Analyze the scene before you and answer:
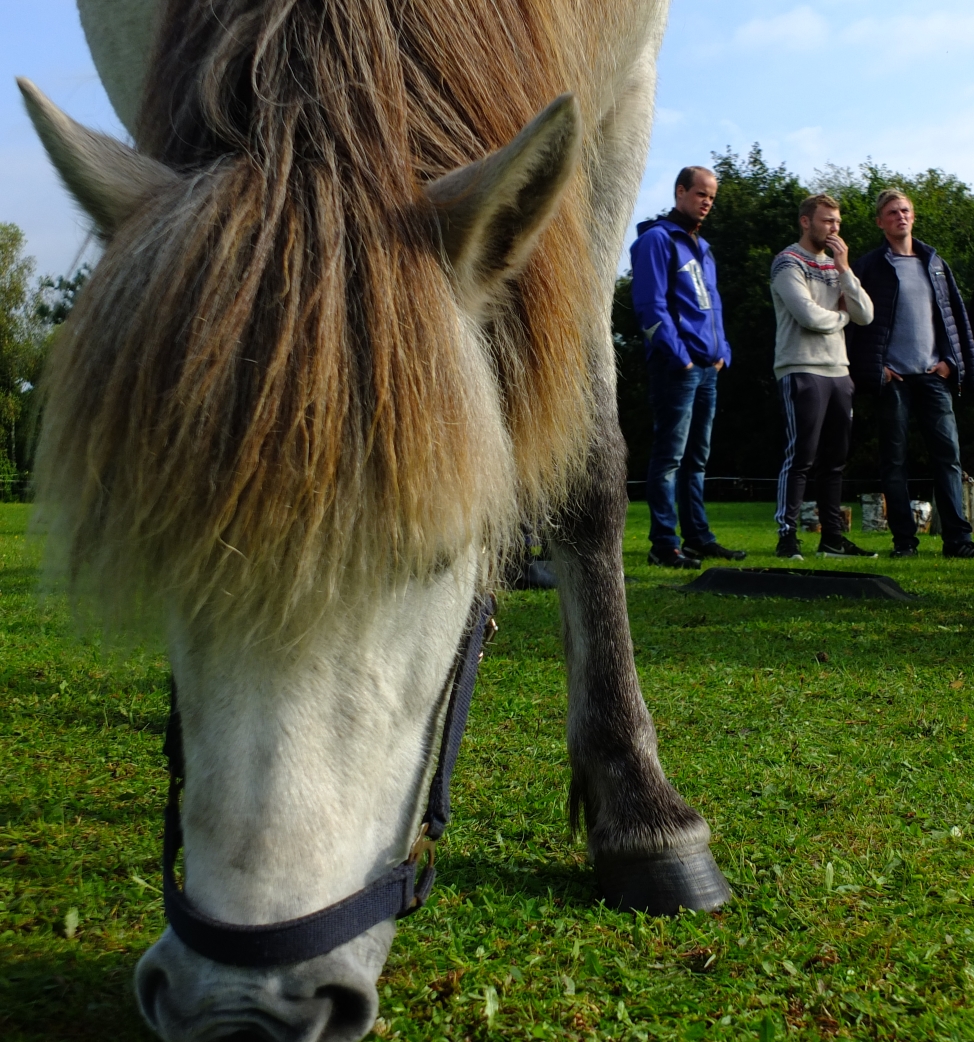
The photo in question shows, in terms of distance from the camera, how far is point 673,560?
7688 millimetres

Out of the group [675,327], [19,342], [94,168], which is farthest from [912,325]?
[94,168]

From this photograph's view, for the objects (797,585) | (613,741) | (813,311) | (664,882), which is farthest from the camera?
(813,311)

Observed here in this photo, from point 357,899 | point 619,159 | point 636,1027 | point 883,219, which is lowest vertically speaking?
point 636,1027

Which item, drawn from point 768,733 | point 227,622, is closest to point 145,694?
point 768,733

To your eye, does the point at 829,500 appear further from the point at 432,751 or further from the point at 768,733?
the point at 432,751

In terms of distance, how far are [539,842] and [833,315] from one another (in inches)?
267

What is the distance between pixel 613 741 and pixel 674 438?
17.6ft

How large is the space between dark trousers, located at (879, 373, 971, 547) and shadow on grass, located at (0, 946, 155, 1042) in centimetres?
797

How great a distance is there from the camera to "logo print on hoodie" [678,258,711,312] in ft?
24.7

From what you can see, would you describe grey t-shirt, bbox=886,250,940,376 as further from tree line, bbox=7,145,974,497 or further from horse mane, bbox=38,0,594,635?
tree line, bbox=7,145,974,497

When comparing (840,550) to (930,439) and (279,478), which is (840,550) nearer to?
(930,439)

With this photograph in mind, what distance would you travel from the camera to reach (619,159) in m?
2.97

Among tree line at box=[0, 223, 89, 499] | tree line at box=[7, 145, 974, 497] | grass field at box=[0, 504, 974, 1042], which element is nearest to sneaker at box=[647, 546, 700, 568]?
grass field at box=[0, 504, 974, 1042]

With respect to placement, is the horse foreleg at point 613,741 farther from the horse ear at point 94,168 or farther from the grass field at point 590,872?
the horse ear at point 94,168
